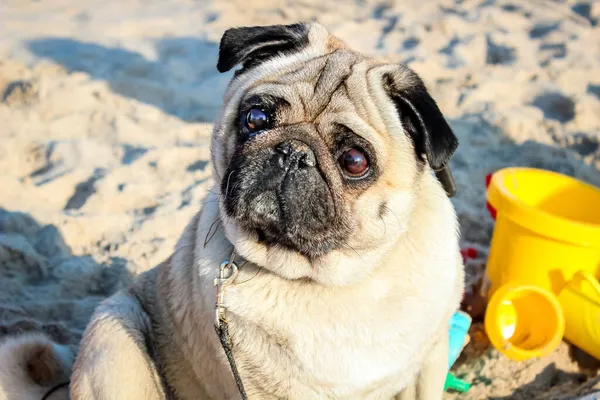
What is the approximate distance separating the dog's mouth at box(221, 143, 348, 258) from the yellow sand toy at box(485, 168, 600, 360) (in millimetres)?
1318

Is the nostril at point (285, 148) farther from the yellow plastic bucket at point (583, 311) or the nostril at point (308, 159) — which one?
the yellow plastic bucket at point (583, 311)

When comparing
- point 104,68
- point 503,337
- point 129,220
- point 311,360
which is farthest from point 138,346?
point 104,68

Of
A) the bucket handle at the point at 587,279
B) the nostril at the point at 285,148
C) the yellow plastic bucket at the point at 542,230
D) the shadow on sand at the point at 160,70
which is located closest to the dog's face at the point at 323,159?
the nostril at the point at 285,148

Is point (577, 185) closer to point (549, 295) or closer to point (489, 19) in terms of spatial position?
point (549, 295)

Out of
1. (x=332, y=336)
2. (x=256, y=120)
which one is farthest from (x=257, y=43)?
(x=332, y=336)

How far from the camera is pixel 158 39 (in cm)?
616

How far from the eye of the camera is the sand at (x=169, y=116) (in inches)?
133

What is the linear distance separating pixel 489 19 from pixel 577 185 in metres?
3.88

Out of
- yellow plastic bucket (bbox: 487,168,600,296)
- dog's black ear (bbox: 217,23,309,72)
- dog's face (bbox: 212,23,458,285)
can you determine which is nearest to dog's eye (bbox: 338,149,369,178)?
dog's face (bbox: 212,23,458,285)

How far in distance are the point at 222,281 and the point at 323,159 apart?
0.56m

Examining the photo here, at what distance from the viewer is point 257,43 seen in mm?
2344

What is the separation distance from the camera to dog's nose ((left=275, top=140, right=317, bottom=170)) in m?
2.03

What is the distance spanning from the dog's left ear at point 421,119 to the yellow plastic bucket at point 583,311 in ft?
4.29

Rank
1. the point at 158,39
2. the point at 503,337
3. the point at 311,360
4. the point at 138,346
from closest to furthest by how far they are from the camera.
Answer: the point at 311,360 → the point at 138,346 → the point at 503,337 → the point at 158,39
